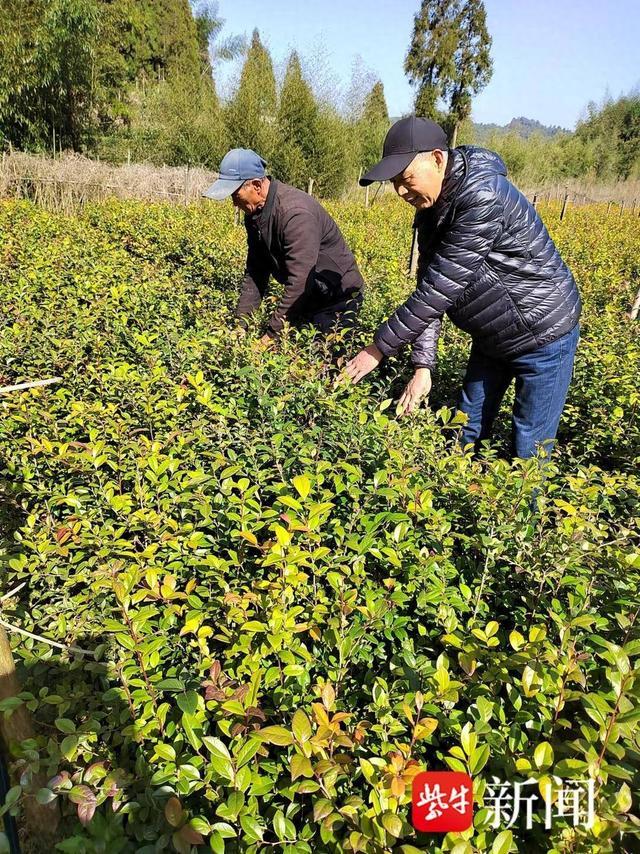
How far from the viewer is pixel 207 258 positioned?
5.86 meters

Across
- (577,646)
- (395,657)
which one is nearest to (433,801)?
(395,657)

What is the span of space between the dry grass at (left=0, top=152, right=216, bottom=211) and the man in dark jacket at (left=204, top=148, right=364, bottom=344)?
1108 cm

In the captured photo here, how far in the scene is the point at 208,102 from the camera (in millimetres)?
23859

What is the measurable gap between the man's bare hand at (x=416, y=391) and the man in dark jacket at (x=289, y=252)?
86 centimetres

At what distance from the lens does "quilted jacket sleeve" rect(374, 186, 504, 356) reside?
6.92 feet

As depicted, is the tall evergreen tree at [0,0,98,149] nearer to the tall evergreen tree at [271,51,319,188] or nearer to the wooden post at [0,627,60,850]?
the tall evergreen tree at [271,51,319,188]

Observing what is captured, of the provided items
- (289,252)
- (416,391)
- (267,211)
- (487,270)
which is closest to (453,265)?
(487,270)

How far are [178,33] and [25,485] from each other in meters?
40.5

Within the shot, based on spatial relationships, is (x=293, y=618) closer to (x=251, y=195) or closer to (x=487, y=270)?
(x=487, y=270)

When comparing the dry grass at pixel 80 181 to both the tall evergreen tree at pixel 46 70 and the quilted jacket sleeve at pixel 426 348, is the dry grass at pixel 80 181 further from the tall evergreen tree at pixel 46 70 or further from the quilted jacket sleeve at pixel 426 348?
the quilted jacket sleeve at pixel 426 348

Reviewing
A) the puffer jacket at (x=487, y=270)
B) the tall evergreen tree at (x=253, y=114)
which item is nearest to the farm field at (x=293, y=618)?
the puffer jacket at (x=487, y=270)

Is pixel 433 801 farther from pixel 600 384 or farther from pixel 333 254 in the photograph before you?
pixel 333 254

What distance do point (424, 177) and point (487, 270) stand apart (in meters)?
0.47

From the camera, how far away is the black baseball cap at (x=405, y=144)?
6.55 feet
